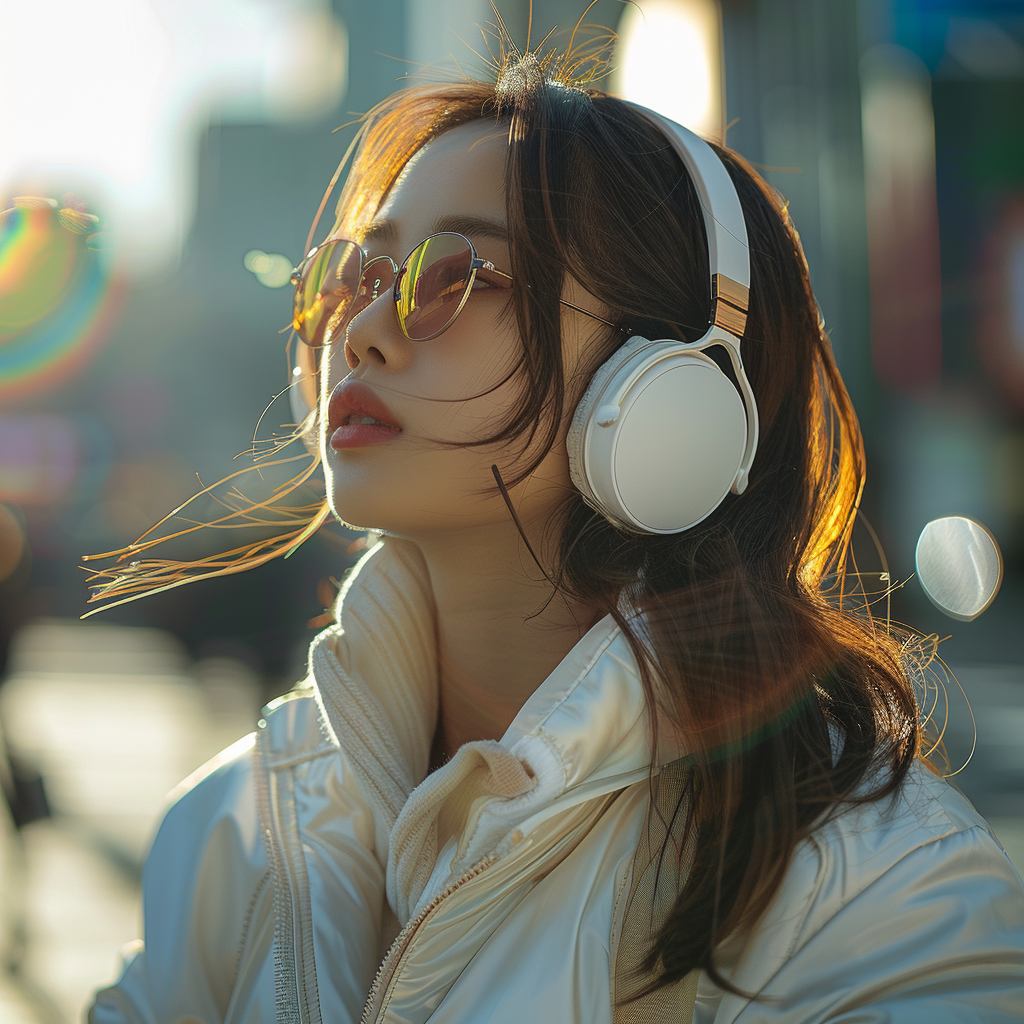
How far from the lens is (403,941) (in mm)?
1239

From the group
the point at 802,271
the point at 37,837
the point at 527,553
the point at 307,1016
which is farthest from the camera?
the point at 37,837

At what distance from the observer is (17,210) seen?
170cm

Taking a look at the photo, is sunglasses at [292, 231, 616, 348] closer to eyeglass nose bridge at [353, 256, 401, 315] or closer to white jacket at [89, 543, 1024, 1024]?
eyeglass nose bridge at [353, 256, 401, 315]

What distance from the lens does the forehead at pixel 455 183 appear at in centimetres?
144

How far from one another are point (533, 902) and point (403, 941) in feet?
0.60

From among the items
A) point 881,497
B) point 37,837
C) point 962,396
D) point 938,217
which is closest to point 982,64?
point 938,217

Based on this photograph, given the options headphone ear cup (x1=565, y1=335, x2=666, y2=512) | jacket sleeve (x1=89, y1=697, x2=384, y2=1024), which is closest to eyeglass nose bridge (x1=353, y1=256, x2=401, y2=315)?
headphone ear cup (x1=565, y1=335, x2=666, y2=512)

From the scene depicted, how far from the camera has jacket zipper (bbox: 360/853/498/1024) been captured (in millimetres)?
1201

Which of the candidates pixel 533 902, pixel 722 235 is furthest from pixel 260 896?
pixel 722 235

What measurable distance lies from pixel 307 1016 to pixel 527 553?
2.50 feet

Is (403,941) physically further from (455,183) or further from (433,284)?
(455,183)

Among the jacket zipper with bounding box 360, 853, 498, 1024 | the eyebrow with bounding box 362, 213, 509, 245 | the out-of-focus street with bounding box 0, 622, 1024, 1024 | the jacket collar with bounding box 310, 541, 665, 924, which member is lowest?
the out-of-focus street with bounding box 0, 622, 1024, 1024

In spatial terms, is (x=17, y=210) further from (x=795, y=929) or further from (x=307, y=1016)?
(x=795, y=929)

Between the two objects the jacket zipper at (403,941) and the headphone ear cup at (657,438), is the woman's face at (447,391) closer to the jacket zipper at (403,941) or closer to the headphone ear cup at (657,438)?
the headphone ear cup at (657,438)
